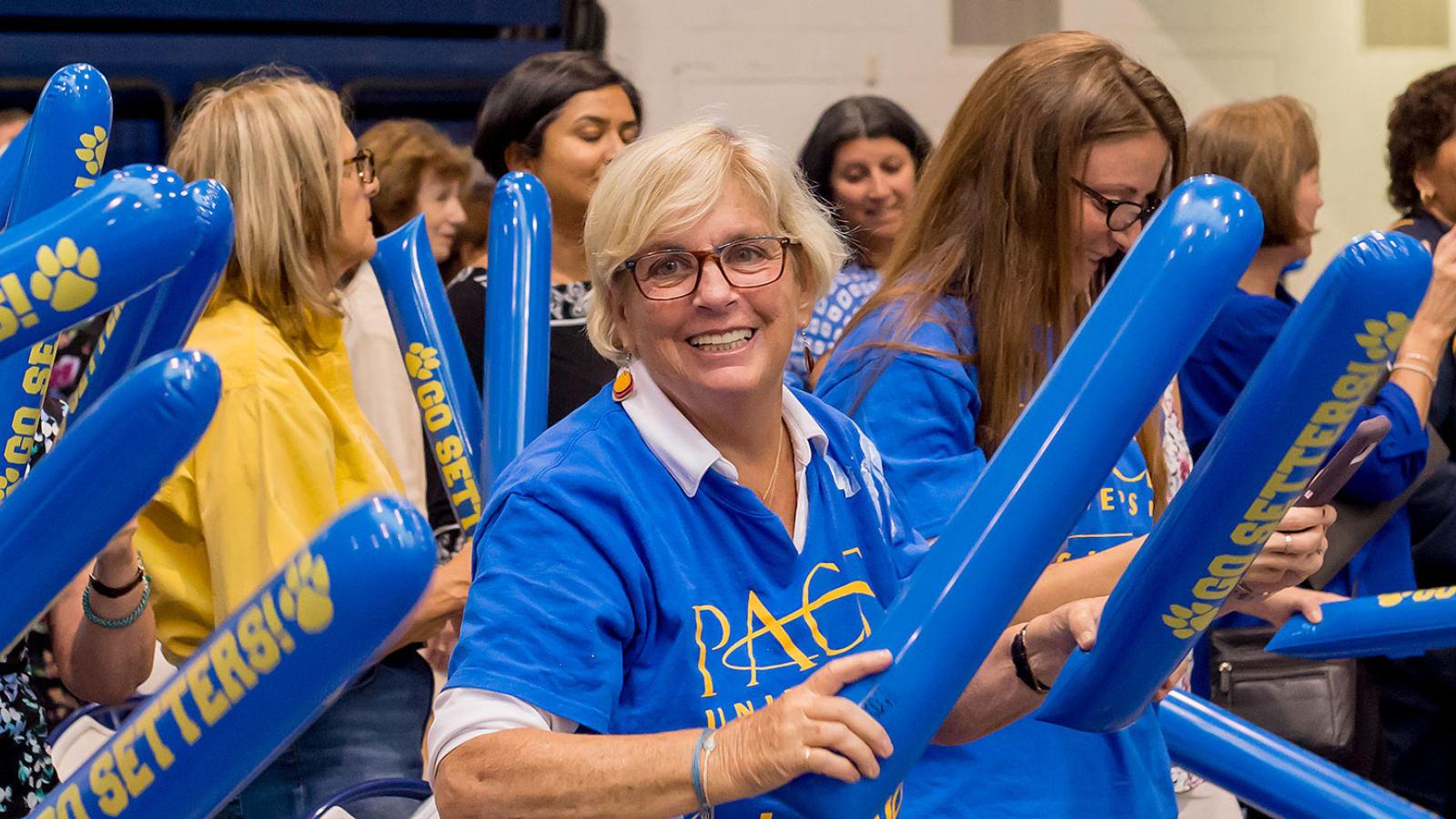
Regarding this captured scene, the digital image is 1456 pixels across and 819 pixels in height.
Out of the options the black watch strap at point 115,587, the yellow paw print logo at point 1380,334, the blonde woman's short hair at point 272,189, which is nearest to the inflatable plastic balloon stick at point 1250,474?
the yellow paw print logo at point 1380,334

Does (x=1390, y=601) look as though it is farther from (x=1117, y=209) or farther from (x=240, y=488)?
(x=240, y=488)

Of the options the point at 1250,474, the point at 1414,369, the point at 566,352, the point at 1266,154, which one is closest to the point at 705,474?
the point at 1250,474

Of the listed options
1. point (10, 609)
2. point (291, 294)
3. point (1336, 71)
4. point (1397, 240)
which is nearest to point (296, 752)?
point (291, 294)

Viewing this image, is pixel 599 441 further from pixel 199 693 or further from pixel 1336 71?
pixel 1336 71

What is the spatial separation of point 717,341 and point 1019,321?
1.22 feet

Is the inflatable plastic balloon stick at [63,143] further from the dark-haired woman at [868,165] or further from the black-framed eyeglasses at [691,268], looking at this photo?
the dark-haired woman at [868,165]

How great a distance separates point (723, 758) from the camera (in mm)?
1073

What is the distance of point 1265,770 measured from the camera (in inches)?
64.5

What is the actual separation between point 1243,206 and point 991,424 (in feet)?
1.91

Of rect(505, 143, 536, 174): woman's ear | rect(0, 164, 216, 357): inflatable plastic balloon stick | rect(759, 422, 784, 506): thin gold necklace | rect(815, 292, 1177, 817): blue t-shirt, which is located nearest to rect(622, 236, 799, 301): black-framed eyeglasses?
rect(759, 422, 784, 506): thin gold necklace

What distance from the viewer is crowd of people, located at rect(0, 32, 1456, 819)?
1.15m

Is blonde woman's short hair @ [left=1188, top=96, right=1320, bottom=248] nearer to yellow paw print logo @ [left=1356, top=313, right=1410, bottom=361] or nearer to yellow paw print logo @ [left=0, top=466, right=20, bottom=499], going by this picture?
yellow paw print logo @ [left=1356, top=313, right=1410, bottom=361]

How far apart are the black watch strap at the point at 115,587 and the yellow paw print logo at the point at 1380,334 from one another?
104cm

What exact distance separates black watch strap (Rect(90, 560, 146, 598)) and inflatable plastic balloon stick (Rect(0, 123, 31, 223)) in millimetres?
494
